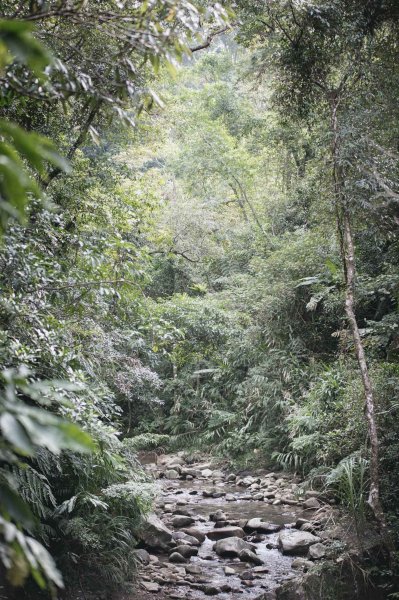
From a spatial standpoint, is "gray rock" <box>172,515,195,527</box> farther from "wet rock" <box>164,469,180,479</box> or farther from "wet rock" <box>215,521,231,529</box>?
"wet rock" <box>164,469,180,479</box>

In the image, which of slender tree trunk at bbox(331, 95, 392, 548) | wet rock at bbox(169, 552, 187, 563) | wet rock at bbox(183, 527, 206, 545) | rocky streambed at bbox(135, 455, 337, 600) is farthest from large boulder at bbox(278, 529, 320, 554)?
slender tree trunk at bbox(331, 95, 392, 548)

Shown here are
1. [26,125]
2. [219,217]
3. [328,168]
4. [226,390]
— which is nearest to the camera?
[26,125]

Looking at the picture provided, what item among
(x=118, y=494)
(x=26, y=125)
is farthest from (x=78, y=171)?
(x=118, y=494)

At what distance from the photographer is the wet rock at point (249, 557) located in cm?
570

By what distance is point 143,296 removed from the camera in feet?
23.9

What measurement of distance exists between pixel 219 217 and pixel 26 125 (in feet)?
36.8

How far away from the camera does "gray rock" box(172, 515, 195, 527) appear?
700 cm

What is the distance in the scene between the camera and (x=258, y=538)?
6422mm

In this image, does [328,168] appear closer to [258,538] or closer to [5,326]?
[5,326]

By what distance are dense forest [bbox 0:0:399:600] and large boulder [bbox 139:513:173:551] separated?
23cm

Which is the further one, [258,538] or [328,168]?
[258,538]

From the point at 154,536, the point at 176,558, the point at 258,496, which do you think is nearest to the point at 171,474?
the point at 258,496

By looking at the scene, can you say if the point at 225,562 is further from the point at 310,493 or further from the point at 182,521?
the point at 310,493

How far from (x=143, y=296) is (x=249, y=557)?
141 inches
